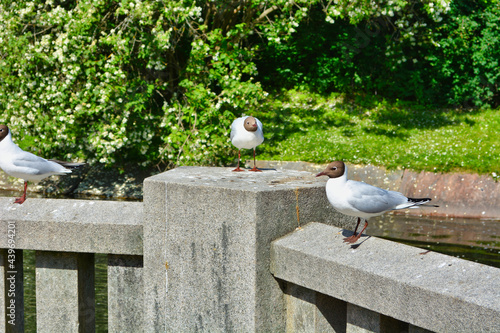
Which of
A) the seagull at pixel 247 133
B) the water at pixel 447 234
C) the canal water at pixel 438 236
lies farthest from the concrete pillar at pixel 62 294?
the water at pixel 447 234

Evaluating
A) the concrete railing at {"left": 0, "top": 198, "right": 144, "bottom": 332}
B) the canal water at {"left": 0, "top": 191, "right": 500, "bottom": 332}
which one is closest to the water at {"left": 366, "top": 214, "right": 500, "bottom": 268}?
the canal water at {"left": 0, "top": 191, "right": 500, "bottom": 332}

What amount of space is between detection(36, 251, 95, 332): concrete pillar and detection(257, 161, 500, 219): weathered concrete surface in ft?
33.0

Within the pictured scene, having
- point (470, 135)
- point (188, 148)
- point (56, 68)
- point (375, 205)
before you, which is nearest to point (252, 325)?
point (375, 205)

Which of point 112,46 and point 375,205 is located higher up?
point 112,46

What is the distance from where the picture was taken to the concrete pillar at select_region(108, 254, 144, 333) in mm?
3771

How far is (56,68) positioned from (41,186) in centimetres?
443

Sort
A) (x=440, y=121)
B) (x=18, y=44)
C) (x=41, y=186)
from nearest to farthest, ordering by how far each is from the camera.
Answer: (x=18, y=44), (x=41, y=186), (x=440, y=121)

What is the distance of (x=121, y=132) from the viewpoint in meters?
12.8

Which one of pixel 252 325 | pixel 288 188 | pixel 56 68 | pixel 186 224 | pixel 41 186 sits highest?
pixel 56 68

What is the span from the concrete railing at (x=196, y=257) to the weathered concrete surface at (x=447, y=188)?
32.7 ft

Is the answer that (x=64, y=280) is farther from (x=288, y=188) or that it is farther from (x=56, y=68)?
(x=56, y=68)

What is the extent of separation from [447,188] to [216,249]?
36.9 ft

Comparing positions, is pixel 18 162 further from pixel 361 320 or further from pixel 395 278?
pixel 395 278

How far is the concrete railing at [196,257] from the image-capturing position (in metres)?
3.36
